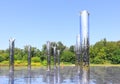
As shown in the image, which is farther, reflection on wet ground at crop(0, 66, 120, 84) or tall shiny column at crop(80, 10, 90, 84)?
reflection on wet ground at crop(0, 66, 120, 84)

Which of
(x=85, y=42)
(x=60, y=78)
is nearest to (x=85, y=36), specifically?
(x=85, y=42)

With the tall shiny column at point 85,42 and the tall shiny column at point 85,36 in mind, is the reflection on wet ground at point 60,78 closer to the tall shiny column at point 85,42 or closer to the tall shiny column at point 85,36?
the tall shiny column at point 85,42

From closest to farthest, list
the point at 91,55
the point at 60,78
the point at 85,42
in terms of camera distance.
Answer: the point at 85,42, the point at 60,78, the point at 91,55

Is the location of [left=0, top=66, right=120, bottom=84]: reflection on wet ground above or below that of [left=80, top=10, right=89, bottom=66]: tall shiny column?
below

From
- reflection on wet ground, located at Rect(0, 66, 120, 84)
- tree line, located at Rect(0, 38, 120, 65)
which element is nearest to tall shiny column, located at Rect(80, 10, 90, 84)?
reflection on wet ground, located at Rect(0, 66, 120, 84)

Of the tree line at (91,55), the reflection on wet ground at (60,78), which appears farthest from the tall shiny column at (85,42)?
the tree line at (91,55)

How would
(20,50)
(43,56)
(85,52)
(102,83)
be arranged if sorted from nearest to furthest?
(85,52)
(102,83)
(43,56)
(20,50)

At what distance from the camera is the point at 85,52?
17.3 m

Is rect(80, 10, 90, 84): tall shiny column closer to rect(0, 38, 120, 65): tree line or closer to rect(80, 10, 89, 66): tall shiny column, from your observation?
rect(80, 10, 89, 66): tall shiny column

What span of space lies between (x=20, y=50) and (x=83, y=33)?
7198 centimetres

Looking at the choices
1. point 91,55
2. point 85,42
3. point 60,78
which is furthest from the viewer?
point 91,55

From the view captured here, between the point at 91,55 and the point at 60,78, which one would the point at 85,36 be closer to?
the point at 60,78

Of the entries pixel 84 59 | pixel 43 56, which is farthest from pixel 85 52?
pixel 43 56

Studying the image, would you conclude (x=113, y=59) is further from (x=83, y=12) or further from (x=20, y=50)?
(x=83, y=12)
